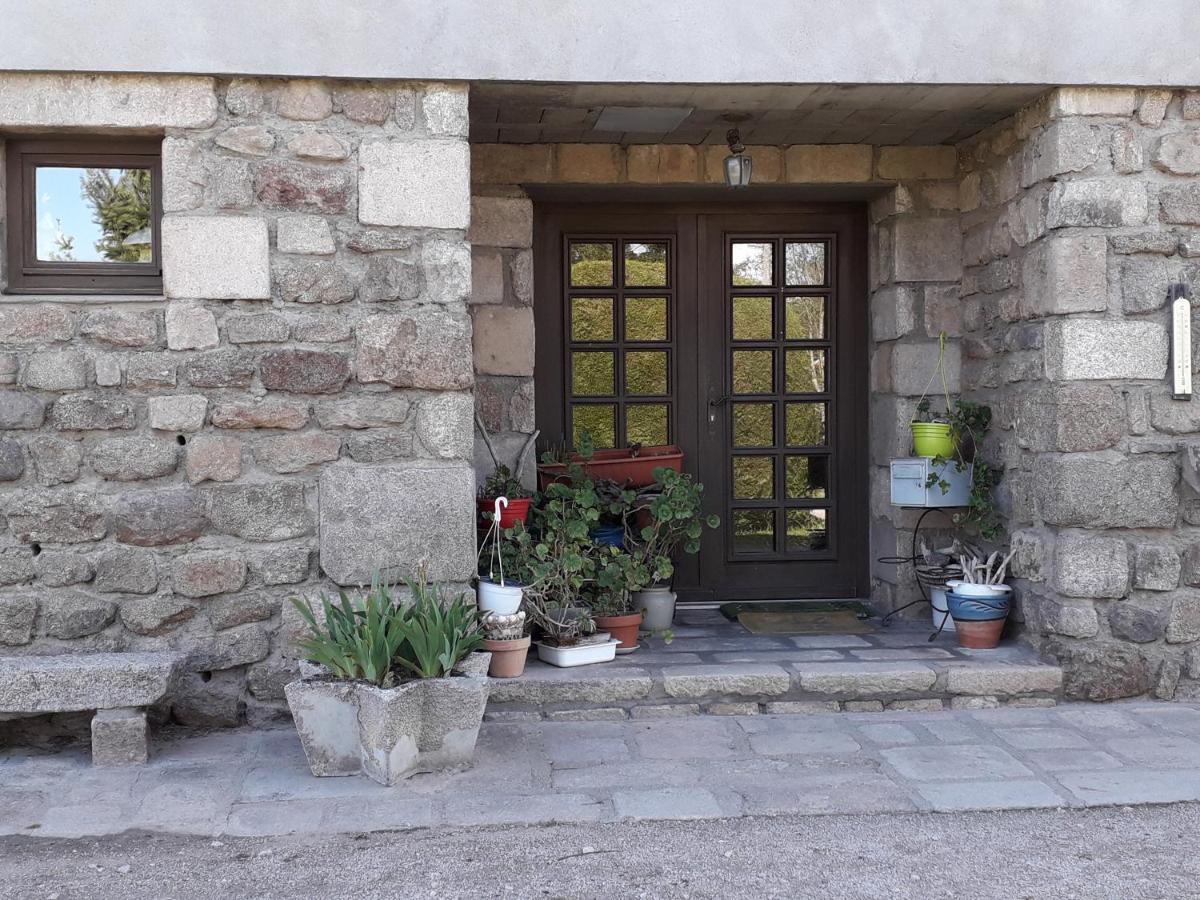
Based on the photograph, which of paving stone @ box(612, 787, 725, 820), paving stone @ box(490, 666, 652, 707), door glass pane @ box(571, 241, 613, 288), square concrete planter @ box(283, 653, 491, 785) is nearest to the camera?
paving stone @ box(612, 787, 725, 820)

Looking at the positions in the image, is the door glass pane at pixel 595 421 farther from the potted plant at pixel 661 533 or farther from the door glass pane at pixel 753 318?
the door glass pane at pixel 753 318

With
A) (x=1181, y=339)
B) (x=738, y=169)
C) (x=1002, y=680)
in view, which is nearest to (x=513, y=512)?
(x=738, y=169)

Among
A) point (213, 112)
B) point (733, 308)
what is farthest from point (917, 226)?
point (213, 112)

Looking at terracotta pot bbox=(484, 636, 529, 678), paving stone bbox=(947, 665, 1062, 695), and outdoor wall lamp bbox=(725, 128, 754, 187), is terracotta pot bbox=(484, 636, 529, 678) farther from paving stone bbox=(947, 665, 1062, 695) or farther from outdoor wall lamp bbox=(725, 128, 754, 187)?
outdoor wall lamp bbox=(725, 128, 754, 187)

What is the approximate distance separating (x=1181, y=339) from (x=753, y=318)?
6.34 ft

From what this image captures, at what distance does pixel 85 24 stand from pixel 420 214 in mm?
1241

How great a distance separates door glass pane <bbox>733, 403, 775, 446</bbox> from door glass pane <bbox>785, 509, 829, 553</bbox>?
0.38 metres

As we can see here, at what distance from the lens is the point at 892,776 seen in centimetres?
363

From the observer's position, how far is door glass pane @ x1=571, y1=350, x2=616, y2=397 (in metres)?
5.60

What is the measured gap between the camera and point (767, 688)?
4.33 meters

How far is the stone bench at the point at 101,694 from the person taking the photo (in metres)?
3.68

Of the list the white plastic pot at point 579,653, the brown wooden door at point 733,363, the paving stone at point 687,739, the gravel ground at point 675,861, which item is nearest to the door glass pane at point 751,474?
the brown wooden door at point 733,363

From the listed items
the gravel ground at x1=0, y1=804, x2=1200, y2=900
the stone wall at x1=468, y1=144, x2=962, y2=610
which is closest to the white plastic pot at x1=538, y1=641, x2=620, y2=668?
the stone wall at x1=468, y1=144, x2=962, y2=610

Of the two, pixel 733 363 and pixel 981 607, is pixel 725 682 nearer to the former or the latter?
pixel 981 607
